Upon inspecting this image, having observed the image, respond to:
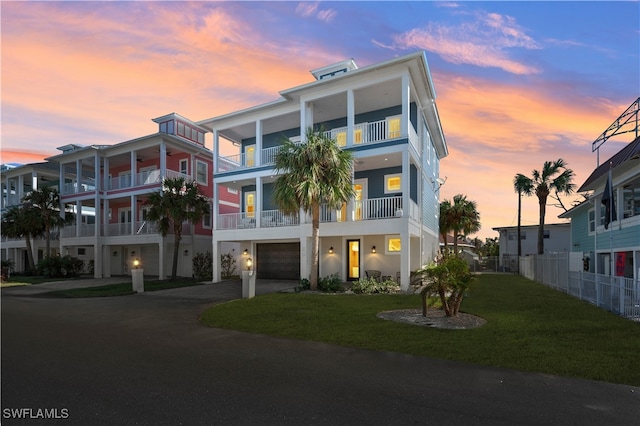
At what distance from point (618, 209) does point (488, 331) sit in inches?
538

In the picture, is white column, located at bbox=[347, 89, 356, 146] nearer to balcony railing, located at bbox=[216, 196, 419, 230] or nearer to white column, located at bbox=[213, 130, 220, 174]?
balcony railing, located at bbox=[216, 196, 419, 230]

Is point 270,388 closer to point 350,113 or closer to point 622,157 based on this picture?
point 350,113

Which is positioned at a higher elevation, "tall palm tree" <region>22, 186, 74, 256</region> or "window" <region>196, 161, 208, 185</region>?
"window" <region>196, 161, 208, 185</region>

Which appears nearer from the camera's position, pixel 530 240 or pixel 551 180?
pixel 551 180

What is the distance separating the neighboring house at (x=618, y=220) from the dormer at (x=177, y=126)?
2608 cm

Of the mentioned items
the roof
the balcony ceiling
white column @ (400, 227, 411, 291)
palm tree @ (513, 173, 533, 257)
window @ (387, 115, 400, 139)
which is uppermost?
the balcony ceiling

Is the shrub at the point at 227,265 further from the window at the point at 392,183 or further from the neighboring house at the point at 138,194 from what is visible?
the window at the point at 392,183

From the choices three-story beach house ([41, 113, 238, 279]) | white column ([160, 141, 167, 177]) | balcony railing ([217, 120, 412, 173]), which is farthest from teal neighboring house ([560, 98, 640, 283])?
white column ([160, 141, 167, 177])

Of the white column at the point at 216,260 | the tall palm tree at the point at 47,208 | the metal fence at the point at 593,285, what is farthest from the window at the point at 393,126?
the tall palm tree at the point at 47,208

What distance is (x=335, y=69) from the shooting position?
19859 millimetres

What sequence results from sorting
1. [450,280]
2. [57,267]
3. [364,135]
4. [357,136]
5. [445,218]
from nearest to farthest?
[450,280] < [364,135] < [357,136] < [57,267] < [445,218]

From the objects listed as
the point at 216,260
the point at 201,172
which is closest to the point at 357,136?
the point at 216,260

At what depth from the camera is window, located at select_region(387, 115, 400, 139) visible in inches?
739

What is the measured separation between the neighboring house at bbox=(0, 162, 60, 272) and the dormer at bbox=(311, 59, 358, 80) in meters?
29.1
